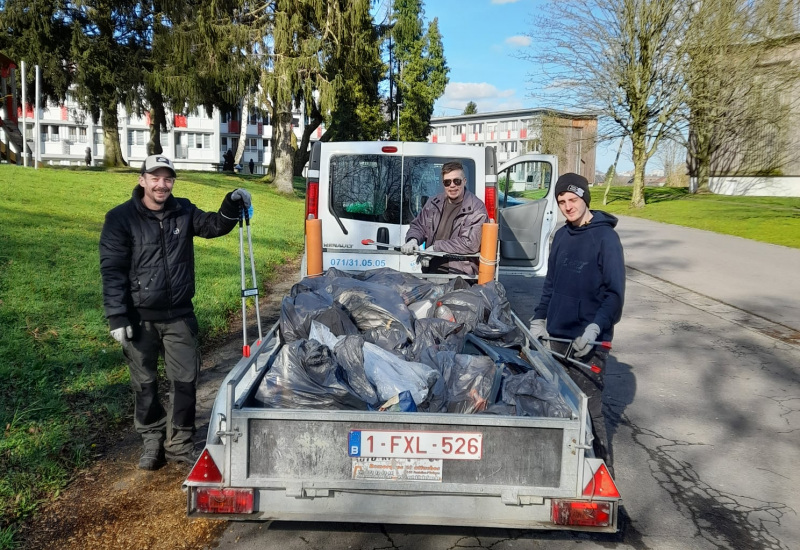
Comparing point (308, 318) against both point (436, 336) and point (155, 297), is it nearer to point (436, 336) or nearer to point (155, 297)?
point (436, 336)

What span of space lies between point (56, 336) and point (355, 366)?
4.20 meters

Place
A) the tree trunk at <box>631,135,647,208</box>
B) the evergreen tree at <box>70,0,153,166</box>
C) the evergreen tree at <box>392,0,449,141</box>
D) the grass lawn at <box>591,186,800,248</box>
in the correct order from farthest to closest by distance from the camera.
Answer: the evergreen tree at <box>392,0,449,141</box> → the tree trunk at <box>631,135,647,208</box> → the evergreen tree at <box>70,0,153,166</box> → the grass lawn at <box>591,186,800,248</box>

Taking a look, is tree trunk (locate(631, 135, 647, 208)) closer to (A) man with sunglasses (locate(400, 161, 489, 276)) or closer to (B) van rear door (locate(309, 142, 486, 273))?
(B) van rear door (locate(309, 142, 486, 273))

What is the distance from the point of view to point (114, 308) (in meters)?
4.14

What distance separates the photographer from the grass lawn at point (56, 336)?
4359mm

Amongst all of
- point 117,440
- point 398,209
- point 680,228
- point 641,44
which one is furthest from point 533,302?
point 641,44

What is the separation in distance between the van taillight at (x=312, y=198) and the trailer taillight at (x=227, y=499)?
4.39 m

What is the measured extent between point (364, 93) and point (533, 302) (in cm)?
2289

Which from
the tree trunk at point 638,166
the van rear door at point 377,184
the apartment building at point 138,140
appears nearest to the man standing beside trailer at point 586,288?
the van rear door at point 377,184

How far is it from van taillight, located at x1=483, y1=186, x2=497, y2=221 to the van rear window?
0.18 metres

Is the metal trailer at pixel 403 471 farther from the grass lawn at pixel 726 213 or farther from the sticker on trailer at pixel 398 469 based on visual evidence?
the grass lawn at pixel 726 213

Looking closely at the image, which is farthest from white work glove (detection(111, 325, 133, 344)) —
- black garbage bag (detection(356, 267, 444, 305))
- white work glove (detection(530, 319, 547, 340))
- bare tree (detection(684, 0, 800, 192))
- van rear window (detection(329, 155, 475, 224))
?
bare tree (detection(684, 0, 800, 192))

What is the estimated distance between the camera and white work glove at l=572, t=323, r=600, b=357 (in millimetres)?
3806

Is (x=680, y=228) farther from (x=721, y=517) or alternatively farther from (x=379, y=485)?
(x=379, y=485)
